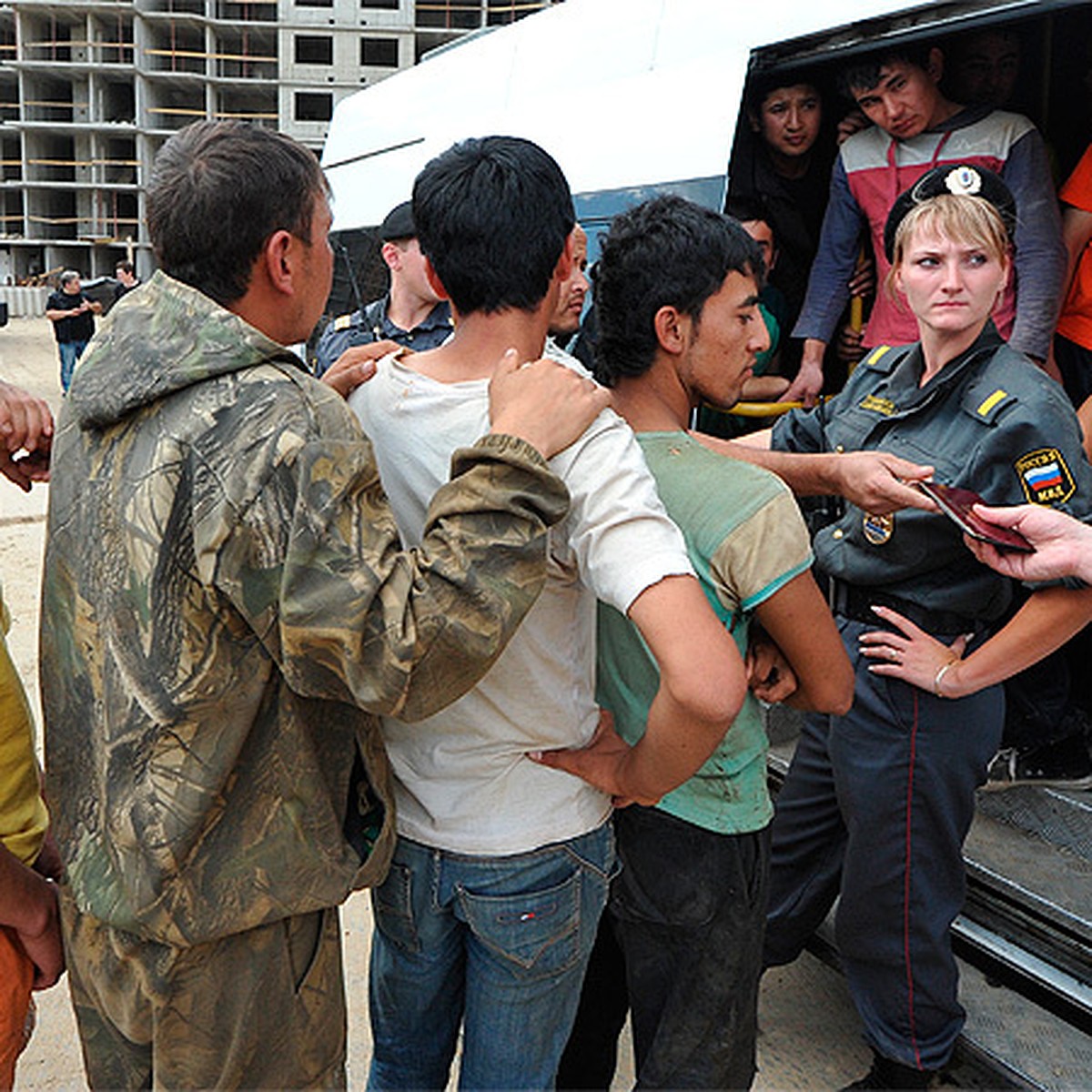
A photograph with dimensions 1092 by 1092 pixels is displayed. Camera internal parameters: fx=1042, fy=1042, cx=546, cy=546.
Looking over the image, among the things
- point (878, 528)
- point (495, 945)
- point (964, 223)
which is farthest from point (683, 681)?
point (964, 223)

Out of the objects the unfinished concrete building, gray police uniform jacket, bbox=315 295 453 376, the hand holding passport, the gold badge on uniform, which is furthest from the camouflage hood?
the unfinished concrete building

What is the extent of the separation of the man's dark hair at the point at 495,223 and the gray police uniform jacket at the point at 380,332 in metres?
2.43

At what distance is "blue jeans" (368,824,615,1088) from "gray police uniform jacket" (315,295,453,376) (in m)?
→ 2.62

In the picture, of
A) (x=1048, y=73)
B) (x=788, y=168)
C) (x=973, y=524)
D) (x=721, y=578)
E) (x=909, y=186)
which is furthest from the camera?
(x=788, y=168)

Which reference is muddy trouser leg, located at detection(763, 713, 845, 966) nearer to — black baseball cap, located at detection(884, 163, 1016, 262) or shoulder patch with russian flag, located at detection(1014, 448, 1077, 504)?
shoulder patch with russian flag, located at detection(1014, 448, 1077, 504)

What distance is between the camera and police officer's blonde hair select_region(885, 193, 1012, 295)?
207 centimetres

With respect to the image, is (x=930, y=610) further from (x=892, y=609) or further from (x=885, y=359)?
(x=885, y=359)

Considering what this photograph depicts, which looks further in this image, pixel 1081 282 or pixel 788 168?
pixel 788 168

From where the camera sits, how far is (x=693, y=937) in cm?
175

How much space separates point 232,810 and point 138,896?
0.15 meters

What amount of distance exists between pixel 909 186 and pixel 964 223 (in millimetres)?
1453

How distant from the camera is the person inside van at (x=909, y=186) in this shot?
3.11 m

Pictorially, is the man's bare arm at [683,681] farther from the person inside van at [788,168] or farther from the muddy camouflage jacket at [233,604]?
the person inside van at [788,168]

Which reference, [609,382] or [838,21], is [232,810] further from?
[838,21]
